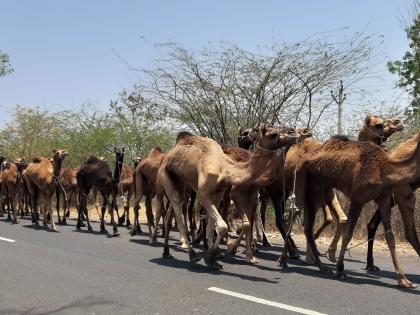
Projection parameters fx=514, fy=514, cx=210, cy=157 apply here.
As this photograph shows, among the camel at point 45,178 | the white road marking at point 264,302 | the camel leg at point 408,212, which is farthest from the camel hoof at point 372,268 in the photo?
the camel at point 45,178

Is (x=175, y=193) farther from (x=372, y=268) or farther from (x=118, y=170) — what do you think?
(x=118, y=170)

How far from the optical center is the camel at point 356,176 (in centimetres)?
730

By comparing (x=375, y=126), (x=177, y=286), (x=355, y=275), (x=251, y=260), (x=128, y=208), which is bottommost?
(x=177, y=286)

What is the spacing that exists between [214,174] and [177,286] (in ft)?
Result: 6.49

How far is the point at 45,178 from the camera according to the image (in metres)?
15.0

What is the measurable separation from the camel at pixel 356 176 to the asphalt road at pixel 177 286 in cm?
64

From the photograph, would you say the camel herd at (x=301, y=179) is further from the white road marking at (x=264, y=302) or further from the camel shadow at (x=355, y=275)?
the white road marking at (x=264, y=302)

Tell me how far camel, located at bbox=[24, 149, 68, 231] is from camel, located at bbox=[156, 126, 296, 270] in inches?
241

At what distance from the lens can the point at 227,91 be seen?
54.0 ft

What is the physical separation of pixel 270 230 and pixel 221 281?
23.7ft

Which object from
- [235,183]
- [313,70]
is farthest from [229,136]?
[235,183]

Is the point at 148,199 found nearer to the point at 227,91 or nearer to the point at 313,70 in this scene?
the point at 227,91

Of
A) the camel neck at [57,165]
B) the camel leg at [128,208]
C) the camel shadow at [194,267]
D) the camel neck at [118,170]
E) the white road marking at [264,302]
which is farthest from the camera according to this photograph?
the camel leg at [128,208]

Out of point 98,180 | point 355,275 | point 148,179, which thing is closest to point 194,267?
point 355,275
